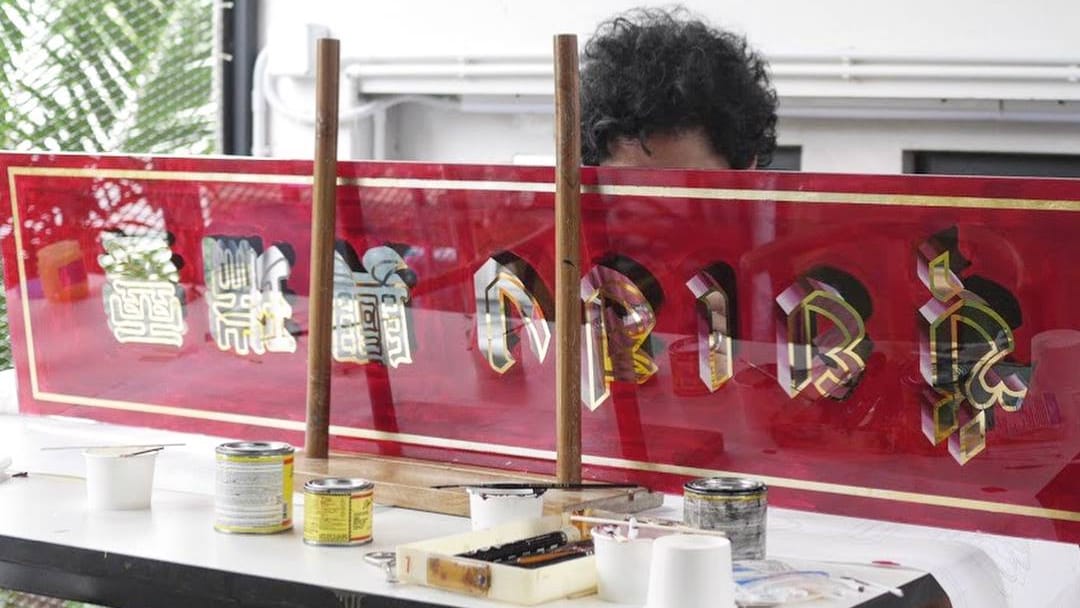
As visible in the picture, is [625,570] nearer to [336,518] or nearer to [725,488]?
[725,488]

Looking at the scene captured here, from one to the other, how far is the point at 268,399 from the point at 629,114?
0.63m

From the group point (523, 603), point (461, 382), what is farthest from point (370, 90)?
point (523, 603)

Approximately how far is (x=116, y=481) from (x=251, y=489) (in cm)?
21

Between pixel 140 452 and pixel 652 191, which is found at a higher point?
pixel 652 191

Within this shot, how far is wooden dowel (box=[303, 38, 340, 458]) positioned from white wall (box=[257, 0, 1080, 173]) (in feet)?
6.03

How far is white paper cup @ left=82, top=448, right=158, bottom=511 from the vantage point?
163 centimetres

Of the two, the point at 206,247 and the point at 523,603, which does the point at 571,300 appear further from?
the point at 206,247

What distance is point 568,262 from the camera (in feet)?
5.34

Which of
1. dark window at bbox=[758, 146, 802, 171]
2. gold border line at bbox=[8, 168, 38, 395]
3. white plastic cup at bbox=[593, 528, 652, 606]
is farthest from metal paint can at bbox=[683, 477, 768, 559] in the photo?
dark window at bbox=[758, 146, 802, 171]

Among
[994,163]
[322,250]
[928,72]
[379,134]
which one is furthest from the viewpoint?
[379,134]

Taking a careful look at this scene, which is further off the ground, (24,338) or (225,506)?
(24,338)

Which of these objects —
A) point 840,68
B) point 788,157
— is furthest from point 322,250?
point 788,157

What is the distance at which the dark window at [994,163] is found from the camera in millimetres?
3324

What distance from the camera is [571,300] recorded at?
1632 mm
